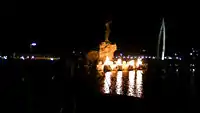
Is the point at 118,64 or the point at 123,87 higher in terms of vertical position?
the point at 118,64

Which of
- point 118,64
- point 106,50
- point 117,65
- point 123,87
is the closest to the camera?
point 123,87

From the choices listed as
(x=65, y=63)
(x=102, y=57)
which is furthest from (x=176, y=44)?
(x=65, y=63)

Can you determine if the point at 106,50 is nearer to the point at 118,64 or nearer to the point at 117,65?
the point at 118,64

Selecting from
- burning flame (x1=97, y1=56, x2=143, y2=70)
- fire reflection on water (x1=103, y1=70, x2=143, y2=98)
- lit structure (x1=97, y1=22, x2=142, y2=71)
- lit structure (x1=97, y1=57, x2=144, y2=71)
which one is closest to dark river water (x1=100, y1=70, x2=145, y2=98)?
fire reflection on water (x1=103, y1=70, x2=143, y2=98)

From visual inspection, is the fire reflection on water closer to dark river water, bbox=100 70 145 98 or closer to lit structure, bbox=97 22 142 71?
dark river water, bbox=100 70 145 98

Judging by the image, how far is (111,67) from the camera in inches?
1220

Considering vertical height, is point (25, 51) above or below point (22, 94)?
above

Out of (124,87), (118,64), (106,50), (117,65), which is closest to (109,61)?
(117,65)

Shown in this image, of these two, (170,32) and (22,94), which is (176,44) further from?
(22,94)

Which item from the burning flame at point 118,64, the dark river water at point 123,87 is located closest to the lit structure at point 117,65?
the burning flame at point 118,64

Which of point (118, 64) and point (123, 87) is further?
point (118, 64)

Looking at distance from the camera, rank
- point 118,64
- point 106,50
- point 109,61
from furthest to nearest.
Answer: point 106,50 → point 118,64 → point 109,61

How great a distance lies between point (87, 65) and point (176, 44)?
92.8 feet

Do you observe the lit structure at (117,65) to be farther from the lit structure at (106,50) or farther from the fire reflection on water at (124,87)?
the fire reflection on water at (124,87)
